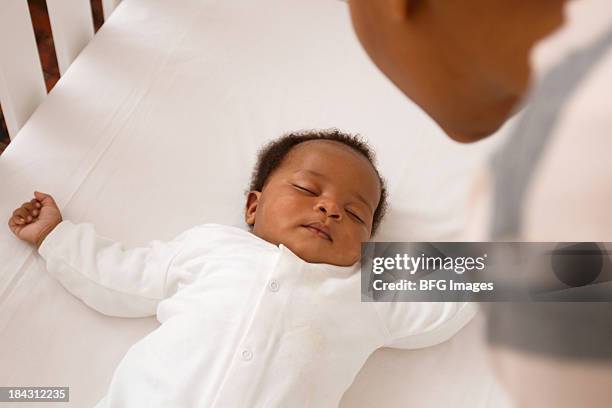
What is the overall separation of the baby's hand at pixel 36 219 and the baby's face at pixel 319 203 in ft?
0.82

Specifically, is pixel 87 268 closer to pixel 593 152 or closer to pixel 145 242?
pixel 145 242

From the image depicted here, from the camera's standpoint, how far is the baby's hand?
3.06ft

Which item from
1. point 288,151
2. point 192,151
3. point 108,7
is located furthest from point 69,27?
point 288,151

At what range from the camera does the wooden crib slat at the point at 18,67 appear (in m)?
0.95

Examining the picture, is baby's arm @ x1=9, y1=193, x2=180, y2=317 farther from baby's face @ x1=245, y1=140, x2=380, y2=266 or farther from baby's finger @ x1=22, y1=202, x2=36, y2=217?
baby's face @ x1=245, y1=140, x2=380, y2=266

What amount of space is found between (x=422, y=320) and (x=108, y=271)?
0.38 m

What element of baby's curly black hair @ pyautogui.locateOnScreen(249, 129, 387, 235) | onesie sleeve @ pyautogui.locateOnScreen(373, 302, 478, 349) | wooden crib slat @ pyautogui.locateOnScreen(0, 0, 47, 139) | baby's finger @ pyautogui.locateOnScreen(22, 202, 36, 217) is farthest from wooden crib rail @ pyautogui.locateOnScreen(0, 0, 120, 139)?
onesie sleeve @ pyautogui.locateOnScreen(373, 302, 478, 349)

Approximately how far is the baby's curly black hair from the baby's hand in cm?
26

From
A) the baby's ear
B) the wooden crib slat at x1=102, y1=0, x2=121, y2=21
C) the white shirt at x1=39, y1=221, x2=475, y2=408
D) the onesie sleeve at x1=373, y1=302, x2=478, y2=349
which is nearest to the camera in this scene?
the white shirt at x1=39, y1=221, x2=475, y2=408

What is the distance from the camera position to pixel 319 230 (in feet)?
2.97

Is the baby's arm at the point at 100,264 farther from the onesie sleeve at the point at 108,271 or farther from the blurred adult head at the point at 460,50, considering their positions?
the blurred adult head at the point at 460,50

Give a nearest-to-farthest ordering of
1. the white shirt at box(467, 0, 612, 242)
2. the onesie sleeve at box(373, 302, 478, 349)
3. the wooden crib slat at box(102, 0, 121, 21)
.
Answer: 1. the white shirt at box(467, 0, 612, 242)
2. the onesie sleeve at box(373, 302, 478, 349)
3. the wooden crib slat at box(102, 0, 121, 21)

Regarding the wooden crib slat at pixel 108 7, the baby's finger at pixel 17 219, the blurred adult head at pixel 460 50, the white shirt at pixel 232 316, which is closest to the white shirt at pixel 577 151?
the blurred adult head at pixel 460 50

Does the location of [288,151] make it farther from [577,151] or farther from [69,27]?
[577,151]
